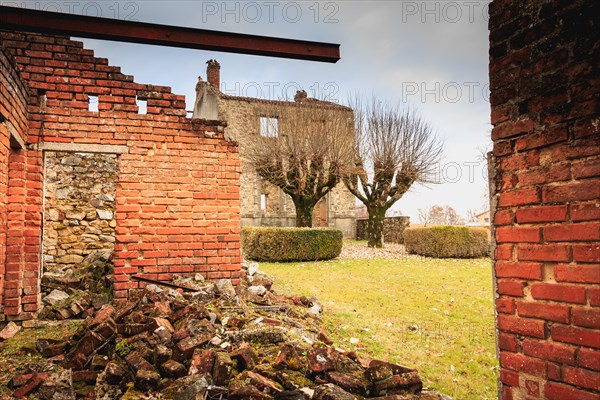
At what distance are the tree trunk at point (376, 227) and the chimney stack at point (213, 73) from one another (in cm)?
1211

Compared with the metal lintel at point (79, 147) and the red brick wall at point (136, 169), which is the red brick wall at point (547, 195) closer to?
the red brick wall at point (136, 169)

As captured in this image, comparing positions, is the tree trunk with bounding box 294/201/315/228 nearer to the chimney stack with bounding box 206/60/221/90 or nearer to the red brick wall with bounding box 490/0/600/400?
the chimney stack with bounding box 206/60/221/90

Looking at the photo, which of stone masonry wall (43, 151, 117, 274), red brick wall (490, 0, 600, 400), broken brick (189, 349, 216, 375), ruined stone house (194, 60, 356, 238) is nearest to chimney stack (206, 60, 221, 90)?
ruined stone house (194, 60, 356, 238)

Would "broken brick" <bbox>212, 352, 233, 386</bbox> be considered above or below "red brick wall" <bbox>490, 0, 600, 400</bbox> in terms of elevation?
below

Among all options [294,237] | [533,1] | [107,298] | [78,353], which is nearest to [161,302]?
[78,353]

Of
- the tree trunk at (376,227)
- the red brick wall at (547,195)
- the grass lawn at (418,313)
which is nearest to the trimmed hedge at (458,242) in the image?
the grass lawn at (418,313)

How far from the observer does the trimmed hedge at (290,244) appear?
13727mm

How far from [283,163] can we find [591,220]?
15.8 m

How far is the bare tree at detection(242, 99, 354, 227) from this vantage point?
17141mm

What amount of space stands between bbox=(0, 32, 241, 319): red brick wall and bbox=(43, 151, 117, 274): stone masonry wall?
2416 mm

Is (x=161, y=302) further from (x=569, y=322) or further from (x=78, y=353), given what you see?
(x=569, y=322)

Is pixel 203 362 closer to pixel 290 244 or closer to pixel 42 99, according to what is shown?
pixel 42 99

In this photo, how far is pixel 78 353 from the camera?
378cm

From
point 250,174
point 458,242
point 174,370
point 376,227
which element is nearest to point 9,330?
point 174,370
